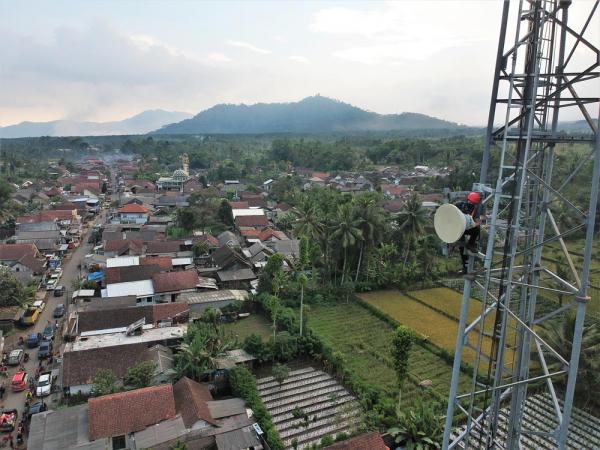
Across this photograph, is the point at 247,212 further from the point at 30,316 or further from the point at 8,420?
the point at 8,420

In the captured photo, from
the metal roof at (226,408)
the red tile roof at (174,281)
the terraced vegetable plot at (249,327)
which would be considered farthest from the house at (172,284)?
the metal roof at (226,408)

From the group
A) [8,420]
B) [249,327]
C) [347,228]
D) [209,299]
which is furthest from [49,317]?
[347,228]

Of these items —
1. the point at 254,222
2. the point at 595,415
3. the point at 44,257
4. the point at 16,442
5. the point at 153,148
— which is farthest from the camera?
the point at 153,148

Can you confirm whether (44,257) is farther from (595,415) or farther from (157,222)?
(595,415)

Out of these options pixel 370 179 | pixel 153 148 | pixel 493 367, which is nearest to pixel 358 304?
pixel 493 367

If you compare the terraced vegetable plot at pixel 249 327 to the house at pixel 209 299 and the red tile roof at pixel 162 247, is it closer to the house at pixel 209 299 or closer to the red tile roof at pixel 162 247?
the house at pixel 209 299

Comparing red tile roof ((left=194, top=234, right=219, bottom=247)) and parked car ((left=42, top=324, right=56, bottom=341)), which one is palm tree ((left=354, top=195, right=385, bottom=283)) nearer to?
red tile roof ((left=194, top=234, right=219, bottom=247))
